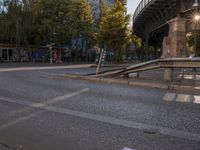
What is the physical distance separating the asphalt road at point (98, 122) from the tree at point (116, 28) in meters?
33.8

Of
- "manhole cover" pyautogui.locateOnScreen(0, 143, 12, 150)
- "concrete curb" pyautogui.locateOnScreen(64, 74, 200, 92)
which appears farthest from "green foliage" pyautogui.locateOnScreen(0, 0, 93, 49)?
"manhole cover" pyautogui.locateOnScreen(0, 143, 12, 150)

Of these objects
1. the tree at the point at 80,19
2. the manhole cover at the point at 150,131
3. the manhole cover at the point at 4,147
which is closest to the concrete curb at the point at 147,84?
the manhole cover at the point at 150,131

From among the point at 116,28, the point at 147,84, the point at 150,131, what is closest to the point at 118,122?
the point at 150,131

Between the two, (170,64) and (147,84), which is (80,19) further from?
(147,84)

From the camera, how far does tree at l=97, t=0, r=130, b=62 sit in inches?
1698

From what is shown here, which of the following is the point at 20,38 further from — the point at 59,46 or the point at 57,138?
the point at 57,138

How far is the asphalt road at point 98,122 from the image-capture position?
5.10 m

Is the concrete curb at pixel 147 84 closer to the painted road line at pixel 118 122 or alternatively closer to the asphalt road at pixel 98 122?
the asphalt road at pixel 98 122

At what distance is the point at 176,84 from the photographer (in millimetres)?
12594

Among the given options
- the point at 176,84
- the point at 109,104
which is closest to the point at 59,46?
the point at 176,84

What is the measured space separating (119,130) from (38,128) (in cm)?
145

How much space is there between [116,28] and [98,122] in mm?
37366

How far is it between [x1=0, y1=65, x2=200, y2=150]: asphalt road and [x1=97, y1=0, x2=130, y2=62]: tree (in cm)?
3380

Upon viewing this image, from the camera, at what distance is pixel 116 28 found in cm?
4309
